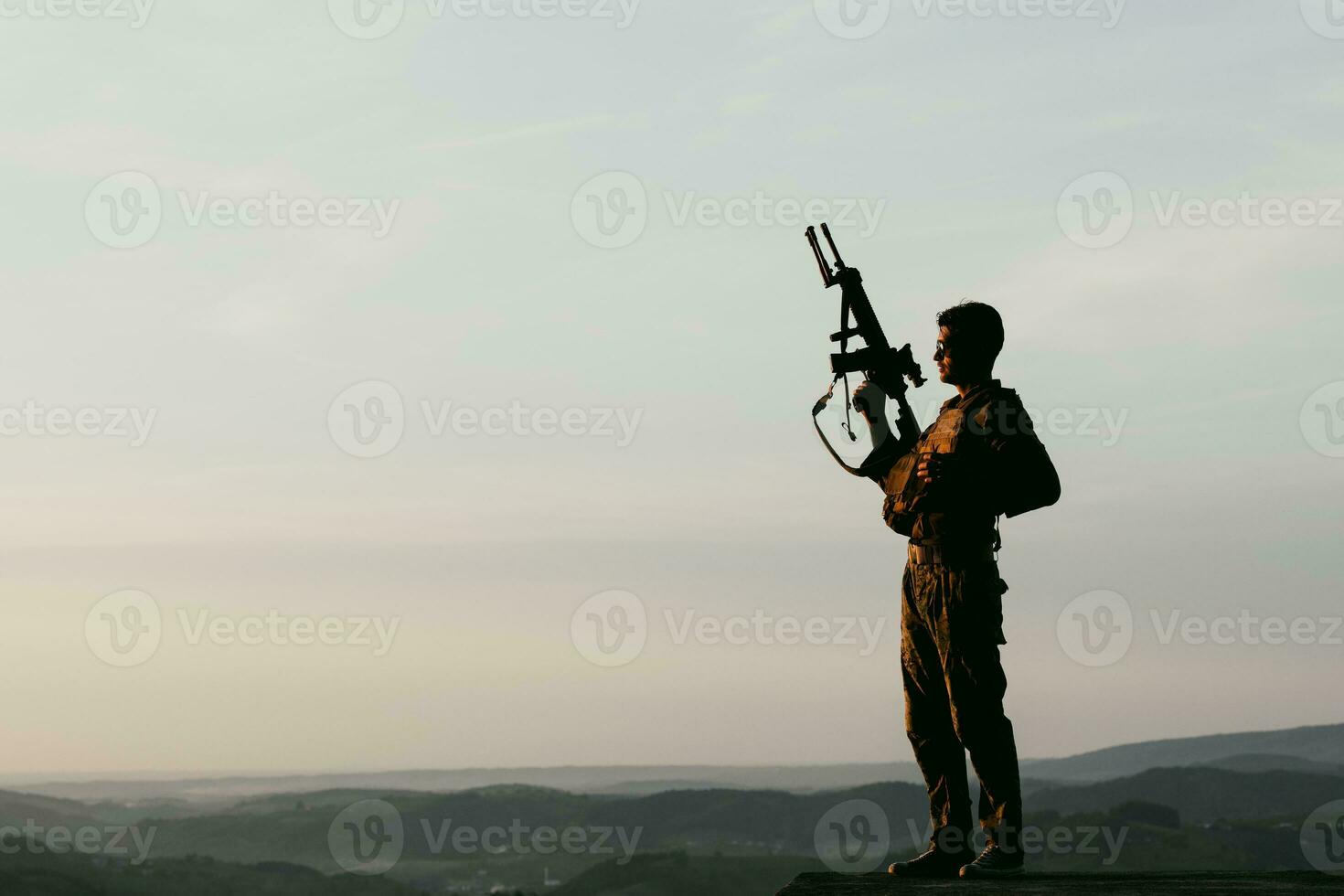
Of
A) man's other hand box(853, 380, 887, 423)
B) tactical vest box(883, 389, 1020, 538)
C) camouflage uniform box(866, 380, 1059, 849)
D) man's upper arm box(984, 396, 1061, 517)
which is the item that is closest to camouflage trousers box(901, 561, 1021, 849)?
camouflage uniform box(866, 380, 1059, 849)

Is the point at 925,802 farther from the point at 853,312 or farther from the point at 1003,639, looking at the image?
the point at 853,312

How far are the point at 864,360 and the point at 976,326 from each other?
0.89 m

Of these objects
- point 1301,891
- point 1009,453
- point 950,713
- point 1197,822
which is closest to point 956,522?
point 1009,453

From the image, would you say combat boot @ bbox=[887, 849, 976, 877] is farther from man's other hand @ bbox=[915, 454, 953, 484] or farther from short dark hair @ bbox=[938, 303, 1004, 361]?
short dark hair @ bbox=[938, 303, 1004, 361]

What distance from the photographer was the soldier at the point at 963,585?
1001cm

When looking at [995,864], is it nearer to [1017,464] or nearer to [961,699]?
[961,699]

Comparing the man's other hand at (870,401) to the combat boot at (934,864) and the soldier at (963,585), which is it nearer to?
the soldier at (963,585)

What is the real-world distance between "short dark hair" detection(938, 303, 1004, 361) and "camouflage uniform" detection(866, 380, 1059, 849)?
24cm

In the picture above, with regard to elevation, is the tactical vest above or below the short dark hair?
below

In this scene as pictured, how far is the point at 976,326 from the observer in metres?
10.4

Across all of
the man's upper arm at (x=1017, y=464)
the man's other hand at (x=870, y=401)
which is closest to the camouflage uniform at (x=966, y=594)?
the man's upper arm at (x=1017, y=464)

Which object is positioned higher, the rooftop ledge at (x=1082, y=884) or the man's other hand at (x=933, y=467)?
the man's other hand at (x=933, y=467)

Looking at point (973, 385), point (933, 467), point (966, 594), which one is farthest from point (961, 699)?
point (973, 385)

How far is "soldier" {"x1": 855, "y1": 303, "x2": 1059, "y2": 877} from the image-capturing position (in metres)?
10.0
